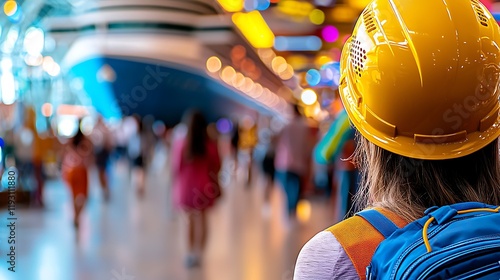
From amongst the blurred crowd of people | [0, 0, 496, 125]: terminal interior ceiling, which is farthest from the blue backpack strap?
[0, 0, 496, 125]: terminal interior ceiling

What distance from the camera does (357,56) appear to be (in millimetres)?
1201

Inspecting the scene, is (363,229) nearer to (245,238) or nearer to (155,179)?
(245,238)

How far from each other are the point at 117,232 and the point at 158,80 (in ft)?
74.8

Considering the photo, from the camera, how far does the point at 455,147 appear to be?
1.12 m

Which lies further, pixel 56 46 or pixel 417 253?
pixel 56 46

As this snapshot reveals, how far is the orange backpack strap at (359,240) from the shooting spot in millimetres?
992

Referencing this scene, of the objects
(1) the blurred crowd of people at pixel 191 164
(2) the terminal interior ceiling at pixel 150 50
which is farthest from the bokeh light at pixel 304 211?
(2) the terminal interior ceiling at pixel 150 50

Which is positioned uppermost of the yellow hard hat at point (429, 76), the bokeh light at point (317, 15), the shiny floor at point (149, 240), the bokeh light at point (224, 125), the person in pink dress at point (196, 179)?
the bokeh light at point (317, 15)

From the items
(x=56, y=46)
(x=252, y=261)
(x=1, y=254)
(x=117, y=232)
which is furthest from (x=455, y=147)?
(x=56, y=46)

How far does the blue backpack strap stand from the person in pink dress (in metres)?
4.91

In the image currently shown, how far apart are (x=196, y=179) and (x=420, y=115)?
16.4ft

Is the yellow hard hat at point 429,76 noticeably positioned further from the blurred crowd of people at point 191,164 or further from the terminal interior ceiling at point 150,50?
the terminal interior ceiling at point 150,50

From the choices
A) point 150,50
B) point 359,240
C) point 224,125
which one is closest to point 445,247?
point 359,240

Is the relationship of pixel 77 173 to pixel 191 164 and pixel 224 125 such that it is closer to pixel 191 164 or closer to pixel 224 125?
pixel 191 164
